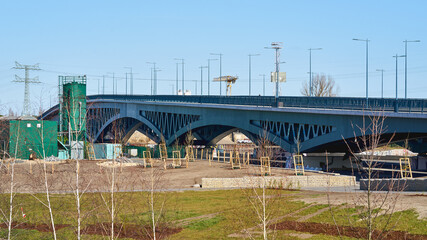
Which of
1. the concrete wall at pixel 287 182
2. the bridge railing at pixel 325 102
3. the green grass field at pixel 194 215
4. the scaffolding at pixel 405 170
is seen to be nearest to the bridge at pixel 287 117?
the bridge railing at pixel 325 102

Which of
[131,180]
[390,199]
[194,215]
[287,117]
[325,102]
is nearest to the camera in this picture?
[390,199]

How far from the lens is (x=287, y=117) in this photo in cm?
7031

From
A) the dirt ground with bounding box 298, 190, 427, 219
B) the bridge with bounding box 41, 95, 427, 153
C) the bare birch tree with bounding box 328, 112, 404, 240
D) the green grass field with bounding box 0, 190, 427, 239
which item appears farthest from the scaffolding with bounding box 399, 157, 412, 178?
the green grass field with bounding box 0, 190, 427, 239

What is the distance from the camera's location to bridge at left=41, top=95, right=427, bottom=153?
55062 millimetres

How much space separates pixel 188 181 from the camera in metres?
49.2

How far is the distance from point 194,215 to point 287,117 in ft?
137

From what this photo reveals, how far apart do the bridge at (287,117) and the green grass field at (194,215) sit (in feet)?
23.3

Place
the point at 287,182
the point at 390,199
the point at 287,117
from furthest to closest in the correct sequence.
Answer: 1. the point at 287,117
2. the point at 287,182
3. the point at 390,199

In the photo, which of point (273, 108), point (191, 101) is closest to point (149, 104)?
point (191, 101)

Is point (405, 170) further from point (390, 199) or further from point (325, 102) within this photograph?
point (390, 199)

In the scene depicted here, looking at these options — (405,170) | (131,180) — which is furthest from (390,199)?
(131,180)

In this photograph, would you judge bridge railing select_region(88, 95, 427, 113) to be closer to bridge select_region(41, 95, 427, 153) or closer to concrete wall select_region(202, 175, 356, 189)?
bridge select_region(41, 95, 427, 153)

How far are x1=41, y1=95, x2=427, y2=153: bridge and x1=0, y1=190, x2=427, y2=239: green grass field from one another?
711 cm

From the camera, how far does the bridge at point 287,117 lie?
55062 millimetres
